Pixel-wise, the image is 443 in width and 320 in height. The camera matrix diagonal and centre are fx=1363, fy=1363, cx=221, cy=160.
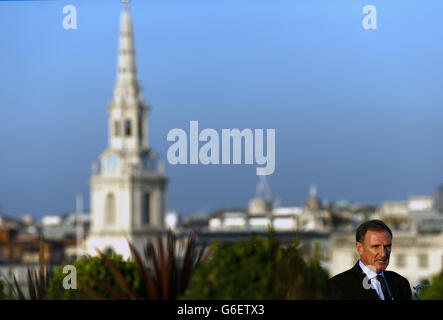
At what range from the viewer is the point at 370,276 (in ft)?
32.6

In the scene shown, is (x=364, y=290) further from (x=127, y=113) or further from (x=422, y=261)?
(x=127, y=113)

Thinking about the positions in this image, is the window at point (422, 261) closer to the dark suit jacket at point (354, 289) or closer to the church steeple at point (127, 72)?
the church steeple at point (127, 72)

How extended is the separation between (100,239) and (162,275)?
5856 inches

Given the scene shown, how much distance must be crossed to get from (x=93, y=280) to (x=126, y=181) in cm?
14774

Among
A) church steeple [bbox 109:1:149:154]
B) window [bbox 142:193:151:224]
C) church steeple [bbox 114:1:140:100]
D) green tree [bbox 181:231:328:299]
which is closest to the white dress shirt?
green tree [bbox 181:231:328:299]

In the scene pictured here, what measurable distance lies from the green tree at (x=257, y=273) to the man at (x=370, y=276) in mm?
2176

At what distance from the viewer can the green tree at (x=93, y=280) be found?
48.8ft

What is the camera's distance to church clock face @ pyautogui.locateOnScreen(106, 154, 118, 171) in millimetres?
161625

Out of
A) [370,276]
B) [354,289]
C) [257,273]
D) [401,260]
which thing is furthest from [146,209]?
[370,276]

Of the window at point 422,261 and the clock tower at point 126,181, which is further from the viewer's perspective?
the clock tower at point 126,181

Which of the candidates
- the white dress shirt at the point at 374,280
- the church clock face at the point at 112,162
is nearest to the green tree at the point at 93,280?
the white dress shirt at the point at 374,280

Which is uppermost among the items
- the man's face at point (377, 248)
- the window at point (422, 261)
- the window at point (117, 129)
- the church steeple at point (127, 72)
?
the church steeple at point (127, 72)

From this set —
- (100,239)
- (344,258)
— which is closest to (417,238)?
(344,258)
